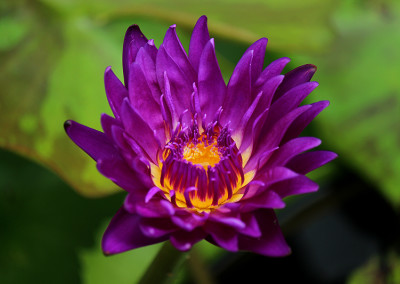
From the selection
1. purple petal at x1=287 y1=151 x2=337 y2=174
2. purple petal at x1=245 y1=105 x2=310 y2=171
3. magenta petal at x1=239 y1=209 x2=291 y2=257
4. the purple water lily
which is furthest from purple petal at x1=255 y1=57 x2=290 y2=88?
magenta petal at x1=239 y1=209 x2=291 y2=257

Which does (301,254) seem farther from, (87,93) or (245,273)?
(87,93)

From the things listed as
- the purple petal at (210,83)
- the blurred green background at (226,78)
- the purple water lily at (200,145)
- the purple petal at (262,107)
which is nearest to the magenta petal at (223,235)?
the purple water lily at (200,145)

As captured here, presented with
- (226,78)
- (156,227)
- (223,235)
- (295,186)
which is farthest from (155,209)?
(226,78)

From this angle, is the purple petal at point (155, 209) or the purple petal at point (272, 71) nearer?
the purple petal at point (155, 209)

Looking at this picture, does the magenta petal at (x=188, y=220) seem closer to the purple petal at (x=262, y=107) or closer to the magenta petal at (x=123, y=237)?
the magenta petal at (x=123, y=237)

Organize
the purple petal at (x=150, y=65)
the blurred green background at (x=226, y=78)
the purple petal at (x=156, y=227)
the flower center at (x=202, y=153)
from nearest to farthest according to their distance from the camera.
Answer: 1. the purple petal at (x=156, y=227)
2. the purple petal at (x=150, y=65)
3. the flower center at (x=202, y=153)
4. the blurred green background at (x=226, y=78)

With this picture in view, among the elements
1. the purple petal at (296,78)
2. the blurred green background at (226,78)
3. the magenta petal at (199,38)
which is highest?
the magenta petal at (199,38)

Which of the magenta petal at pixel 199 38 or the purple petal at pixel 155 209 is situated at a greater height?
the magenta petal at pixel 199 38
